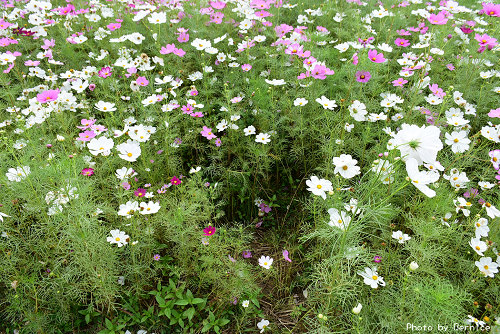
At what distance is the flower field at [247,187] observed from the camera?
5.21 ft

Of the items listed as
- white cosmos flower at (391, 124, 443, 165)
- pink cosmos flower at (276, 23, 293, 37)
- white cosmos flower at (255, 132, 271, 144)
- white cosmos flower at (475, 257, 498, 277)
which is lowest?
white cosmos flower at (475, 257, 498, 277)

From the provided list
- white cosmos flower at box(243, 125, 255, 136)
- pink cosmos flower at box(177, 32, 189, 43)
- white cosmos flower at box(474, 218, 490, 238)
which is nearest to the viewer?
white cosmos flower at box(474, 218, 490, 238)

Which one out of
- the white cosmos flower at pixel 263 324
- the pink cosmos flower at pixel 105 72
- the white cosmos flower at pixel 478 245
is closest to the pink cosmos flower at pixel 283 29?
the pink cosmos flower at pixel 105 72

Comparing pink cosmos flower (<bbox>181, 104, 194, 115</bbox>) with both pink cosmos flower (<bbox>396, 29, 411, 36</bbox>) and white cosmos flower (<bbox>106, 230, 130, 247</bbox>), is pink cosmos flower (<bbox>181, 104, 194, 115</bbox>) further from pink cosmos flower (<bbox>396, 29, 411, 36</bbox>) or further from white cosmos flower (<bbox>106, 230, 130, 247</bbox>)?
pink cosmos flower (<bbox>396, 29, 411, 36</bbox>)

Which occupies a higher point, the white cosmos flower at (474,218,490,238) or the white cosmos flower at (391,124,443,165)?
the white cosmos flower at (391,124,443,165)

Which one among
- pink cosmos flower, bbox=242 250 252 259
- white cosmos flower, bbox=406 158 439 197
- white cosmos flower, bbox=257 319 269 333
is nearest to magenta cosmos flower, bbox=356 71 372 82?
white cosmos flower, bbox=406 158 439 197

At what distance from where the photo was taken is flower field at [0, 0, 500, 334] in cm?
159

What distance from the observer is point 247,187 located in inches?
90.8

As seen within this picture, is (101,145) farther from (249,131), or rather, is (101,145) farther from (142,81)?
(249,131)

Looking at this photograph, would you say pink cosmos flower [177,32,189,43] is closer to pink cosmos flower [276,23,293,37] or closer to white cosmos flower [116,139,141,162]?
pink cosmos flower [276,23,293,37]

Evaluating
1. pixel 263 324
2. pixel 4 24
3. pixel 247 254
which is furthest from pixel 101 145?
pixel 4 24

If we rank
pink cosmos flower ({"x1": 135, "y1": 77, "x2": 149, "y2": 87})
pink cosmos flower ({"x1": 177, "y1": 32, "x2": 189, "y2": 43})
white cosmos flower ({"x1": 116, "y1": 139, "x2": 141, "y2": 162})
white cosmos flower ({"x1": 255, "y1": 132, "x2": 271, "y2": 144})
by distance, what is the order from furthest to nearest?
1. pink cosmos flower ({"x1": 177, "y1": 32, "x2": 189, "y2": 43})
2. pink cosmos flower ({"x1": 135, "y1": 77, "x2": 149, "y2": 87})
3. white cosmos flower ({"x1": 255, "y1": 132, "x2": 271, "y2": 144})
4. white cosmos flower ({"x1": 116, "y1": 139, "x2": 141, "y2": 162})

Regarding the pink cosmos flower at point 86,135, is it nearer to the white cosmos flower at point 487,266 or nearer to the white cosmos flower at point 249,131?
the white cosmos flower at point 249,131

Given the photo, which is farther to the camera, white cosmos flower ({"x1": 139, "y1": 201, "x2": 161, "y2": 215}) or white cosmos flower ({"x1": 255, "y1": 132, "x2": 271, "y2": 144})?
white cosmos flower ({"x1": 255, "y1": 132, "x2": 271, "y2": 144})
